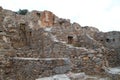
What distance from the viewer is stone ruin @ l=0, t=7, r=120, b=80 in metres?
7.75

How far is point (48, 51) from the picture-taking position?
12.9m

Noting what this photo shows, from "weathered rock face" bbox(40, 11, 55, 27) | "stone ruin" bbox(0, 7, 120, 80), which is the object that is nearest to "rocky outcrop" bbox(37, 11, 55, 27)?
"weathered rock face" bbox(40, 11, 55, 27)

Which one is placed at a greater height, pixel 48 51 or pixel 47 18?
pixel 47 18

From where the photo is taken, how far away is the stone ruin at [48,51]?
775cm

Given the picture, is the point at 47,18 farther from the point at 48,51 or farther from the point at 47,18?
the point at 48,51

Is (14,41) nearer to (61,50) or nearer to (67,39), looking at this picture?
(67,39)

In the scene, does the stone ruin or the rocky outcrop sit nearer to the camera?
the stone ruin

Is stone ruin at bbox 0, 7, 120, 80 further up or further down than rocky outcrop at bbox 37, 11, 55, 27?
further down

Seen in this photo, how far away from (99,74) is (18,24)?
31.1ft

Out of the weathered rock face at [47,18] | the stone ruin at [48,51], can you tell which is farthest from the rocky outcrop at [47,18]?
the stone ruin at [48,51]

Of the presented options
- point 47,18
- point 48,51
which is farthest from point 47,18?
point 48,51

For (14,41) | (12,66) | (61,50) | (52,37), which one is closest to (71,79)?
(12,66)

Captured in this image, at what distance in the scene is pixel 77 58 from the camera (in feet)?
34.8

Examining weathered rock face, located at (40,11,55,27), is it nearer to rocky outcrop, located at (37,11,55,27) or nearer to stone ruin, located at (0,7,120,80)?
rocky outcrop, located at (37,11,55,27)
